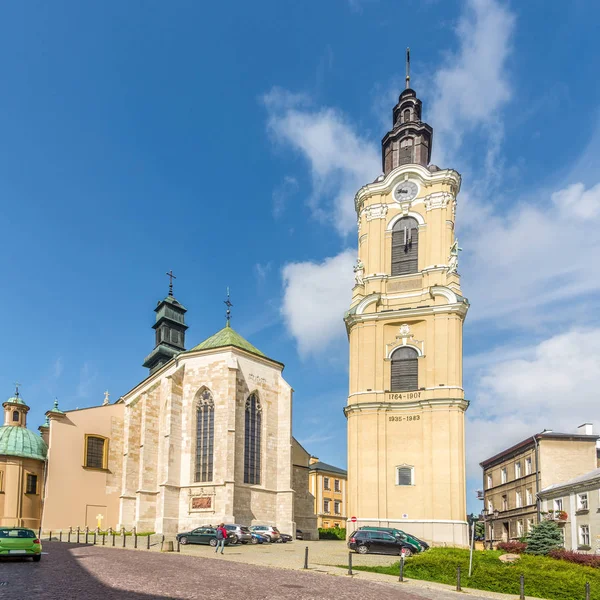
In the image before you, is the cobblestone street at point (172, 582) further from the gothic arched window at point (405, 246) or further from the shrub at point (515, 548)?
the gothic arched window at point (405, 246)

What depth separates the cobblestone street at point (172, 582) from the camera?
45.4ft

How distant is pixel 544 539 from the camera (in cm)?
3319

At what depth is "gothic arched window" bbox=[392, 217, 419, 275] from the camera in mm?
44125

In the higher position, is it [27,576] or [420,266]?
[420,266]

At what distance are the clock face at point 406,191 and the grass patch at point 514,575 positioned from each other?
28.6 metres

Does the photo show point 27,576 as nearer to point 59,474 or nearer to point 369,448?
point 369,448

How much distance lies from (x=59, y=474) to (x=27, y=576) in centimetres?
3022

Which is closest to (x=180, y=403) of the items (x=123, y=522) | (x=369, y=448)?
(x=123, y=522)

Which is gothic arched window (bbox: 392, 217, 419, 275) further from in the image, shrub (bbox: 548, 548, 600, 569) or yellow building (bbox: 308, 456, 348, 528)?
yellow building (bbox: 308, 456, 348, 528)

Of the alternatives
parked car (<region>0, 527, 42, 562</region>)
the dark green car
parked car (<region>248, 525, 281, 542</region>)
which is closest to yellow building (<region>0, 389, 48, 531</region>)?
the dark green car

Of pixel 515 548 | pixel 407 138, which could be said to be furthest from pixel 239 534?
pixel 407 138

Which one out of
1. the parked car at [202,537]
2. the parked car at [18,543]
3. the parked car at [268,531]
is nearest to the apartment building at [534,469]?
the parked car at [268,531]

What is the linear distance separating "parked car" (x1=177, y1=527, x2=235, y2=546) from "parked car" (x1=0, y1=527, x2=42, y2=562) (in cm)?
1166

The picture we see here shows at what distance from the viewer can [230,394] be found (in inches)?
1606
